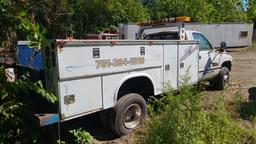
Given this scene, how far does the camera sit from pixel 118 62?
17.1ft

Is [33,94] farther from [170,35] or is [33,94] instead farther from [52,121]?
[170,35]

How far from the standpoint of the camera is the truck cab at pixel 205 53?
7.81 metres

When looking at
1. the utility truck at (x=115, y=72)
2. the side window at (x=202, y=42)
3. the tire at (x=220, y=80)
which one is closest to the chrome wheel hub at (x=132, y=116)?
the utility truck at (x=115, y=72)

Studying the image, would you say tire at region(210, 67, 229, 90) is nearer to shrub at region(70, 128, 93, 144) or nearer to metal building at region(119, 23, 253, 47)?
shrub at region(70, 128, 93, 144)

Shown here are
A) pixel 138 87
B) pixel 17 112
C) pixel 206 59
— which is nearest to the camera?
pixel 17 112

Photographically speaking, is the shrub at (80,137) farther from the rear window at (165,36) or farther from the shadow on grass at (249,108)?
the rear window at (165,36)

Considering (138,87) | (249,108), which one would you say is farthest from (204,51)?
(138,87)

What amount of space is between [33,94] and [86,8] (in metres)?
26.8

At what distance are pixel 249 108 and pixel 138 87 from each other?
2.51 meters

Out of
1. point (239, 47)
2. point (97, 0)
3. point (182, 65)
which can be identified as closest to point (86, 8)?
point (97, 0)

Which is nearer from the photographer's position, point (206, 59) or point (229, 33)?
point (206, 59)

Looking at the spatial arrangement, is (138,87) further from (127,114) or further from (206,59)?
(206,59)

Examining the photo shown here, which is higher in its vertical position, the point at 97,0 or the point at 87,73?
the point at 97,0

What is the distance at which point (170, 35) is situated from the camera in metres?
7.87
